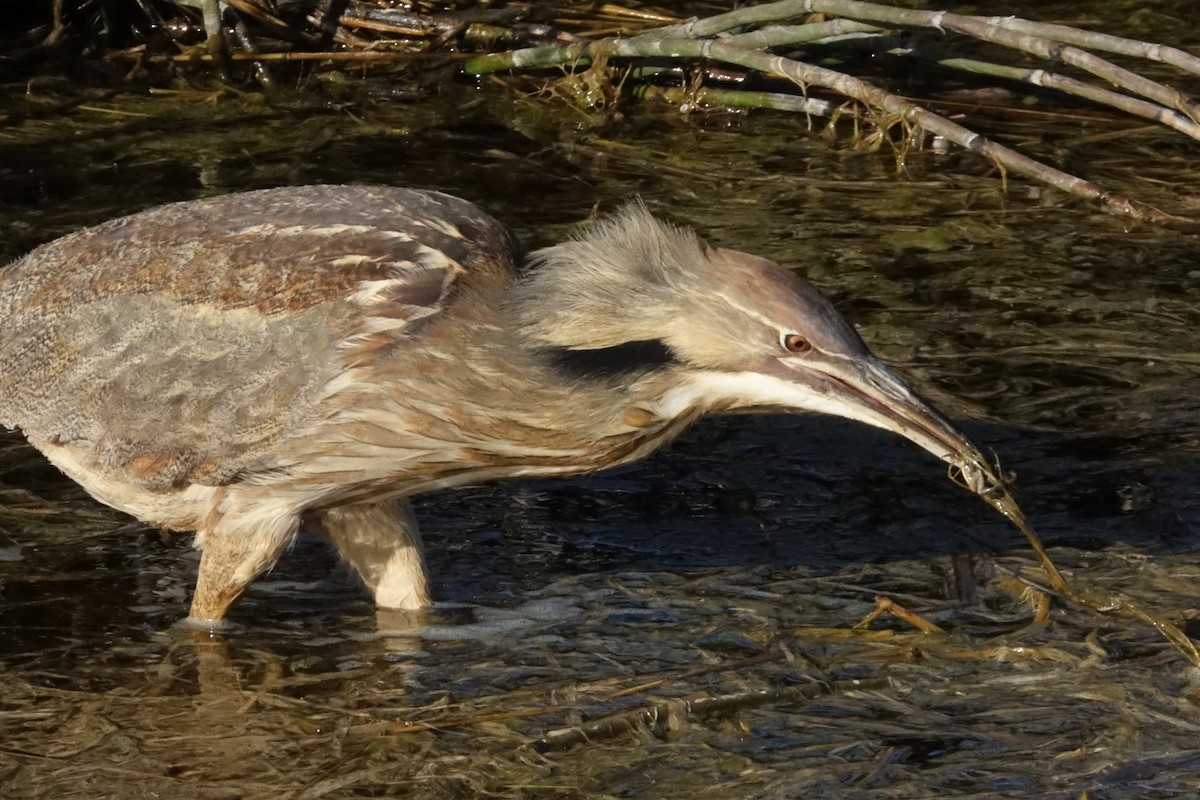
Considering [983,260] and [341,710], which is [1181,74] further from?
[341,710]

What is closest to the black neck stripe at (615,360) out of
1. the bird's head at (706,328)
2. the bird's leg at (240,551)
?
the bird's head at (706,328)

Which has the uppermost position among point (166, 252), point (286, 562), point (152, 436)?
point (166, 252)

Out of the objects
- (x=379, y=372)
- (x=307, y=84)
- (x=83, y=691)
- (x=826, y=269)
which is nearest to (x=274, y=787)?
(x=83, y=691)

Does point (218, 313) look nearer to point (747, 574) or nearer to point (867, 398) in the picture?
point (747, 574)

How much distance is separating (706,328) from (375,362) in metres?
0.80

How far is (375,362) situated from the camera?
13.9 feet

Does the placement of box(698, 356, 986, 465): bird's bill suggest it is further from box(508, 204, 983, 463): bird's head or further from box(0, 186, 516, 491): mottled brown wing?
box(0, 186, 516, 491): mottled brown wing

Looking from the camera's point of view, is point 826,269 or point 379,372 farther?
point 826,269

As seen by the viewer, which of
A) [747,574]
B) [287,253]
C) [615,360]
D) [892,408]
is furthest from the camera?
[747,574]

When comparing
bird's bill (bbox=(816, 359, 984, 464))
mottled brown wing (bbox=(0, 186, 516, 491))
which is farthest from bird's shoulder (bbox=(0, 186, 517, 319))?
bird's bill (bbox=(816, 359, 984, 464))

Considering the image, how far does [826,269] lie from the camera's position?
656 centimetres

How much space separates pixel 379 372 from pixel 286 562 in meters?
1.00

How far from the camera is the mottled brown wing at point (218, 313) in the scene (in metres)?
4.30

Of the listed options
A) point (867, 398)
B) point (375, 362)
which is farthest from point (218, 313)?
point (867, 398)
